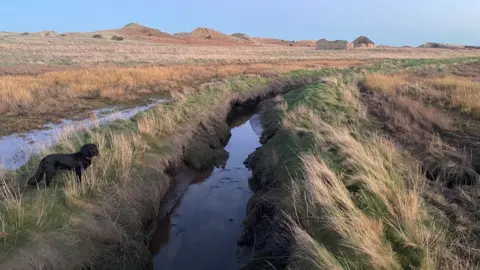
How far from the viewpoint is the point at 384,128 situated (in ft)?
33.9

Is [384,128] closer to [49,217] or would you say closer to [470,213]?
[470,213]

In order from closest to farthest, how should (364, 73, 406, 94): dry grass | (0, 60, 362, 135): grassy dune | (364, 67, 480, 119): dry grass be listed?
(364, 67, 480, 119): dry grass, (0, 60, 362, 135): grassy dune, (364, 73, 406, 94): dry grass

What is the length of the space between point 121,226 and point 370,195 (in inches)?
149

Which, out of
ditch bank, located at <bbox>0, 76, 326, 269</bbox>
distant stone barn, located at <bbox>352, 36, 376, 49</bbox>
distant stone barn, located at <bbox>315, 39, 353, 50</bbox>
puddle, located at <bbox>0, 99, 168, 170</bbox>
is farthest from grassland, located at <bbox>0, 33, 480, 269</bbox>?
distant stone barn, located at <bbox>352, 36, 376, 49</bbox>

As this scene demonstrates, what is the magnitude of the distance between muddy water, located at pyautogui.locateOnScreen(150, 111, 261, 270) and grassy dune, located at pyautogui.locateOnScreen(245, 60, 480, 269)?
53cm

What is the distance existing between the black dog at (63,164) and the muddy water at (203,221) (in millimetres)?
1869

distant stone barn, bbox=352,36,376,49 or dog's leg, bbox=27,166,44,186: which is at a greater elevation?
distant stone barn, bbox=352,36,376,49

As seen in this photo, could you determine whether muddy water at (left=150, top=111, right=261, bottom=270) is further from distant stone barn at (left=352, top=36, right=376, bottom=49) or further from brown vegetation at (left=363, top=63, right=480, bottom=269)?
distant stone barn at (left=352, top=36, right=376, bottom=49)

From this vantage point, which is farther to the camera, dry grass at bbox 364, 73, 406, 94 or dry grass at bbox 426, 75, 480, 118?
dry grass at bbox 364, 73, 406, 94

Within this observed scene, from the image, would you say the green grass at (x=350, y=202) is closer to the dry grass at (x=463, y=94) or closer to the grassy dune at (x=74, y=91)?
the dry grass at (x=463, y=94)

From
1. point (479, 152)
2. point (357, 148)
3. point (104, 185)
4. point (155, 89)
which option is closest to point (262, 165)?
point (357, 148)

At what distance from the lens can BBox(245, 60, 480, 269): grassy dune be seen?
148 inches

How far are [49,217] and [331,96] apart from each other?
12.3m

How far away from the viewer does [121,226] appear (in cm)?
563
